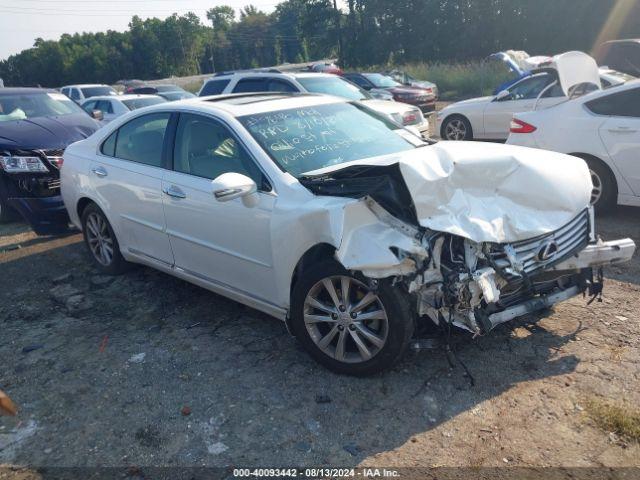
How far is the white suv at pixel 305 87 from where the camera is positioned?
31.4 feet

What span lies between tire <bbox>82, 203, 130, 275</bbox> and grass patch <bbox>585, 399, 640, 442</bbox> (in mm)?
4174

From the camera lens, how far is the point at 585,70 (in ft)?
22.2

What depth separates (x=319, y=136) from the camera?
13.7 feet

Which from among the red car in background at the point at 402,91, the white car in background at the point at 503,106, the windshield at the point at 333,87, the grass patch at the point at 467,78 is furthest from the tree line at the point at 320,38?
the windshield at the point at 333,87

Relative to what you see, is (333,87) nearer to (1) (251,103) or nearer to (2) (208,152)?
(1) (251,103)

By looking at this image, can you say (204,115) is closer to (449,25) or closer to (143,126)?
(143,126)

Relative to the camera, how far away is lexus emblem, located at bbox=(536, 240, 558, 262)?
130 inches

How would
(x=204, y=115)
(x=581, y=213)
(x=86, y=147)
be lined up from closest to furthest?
1. (x=581, y=213)
2. (x=204, y=115)
3. (x=86, y=147)

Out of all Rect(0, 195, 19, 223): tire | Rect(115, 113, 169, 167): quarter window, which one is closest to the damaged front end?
Rect(115, 113, 169, 167): quarter window

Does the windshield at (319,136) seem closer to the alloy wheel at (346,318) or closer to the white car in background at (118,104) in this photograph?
the alloy wheel at (346,318)

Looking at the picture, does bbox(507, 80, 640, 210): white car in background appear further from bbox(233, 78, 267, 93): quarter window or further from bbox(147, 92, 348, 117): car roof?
bbox(233, 78, 267, 93): quarter window

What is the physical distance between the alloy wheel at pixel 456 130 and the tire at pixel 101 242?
8196mm

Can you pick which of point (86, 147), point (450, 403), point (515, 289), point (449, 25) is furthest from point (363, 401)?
point (449, 25)

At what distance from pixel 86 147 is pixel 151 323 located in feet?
6.75
